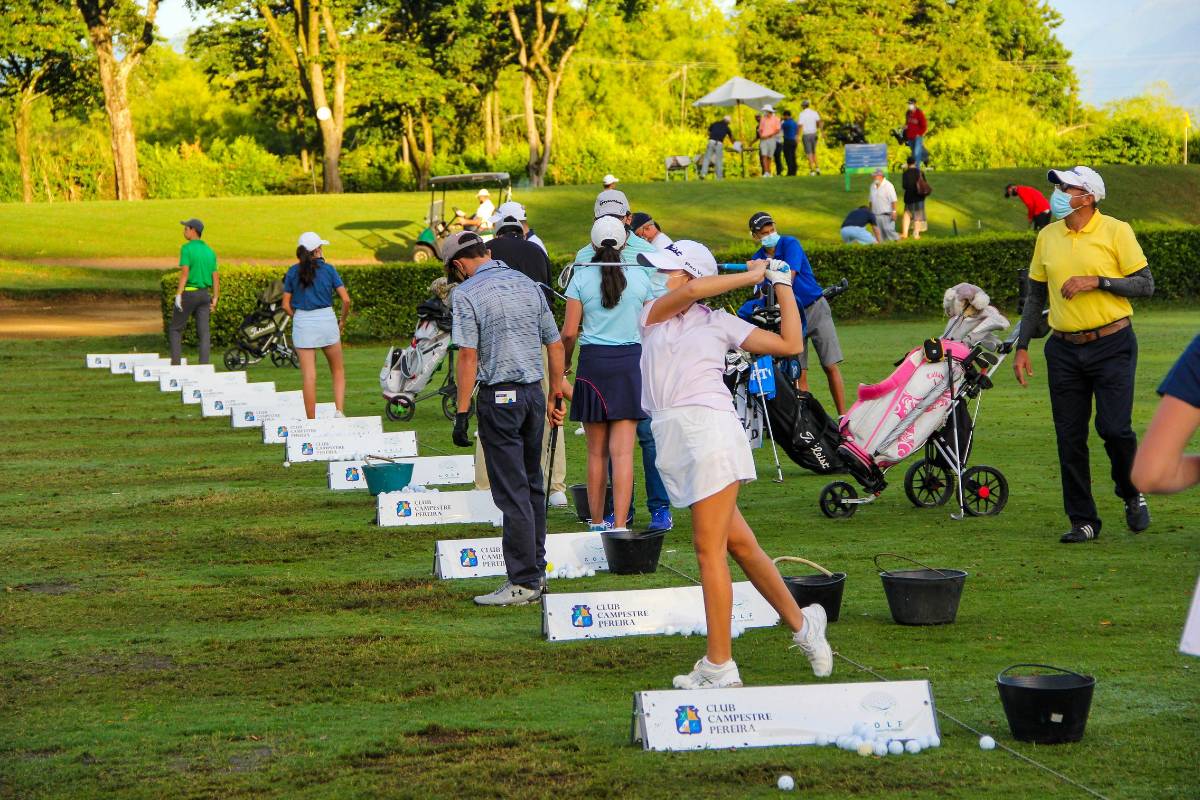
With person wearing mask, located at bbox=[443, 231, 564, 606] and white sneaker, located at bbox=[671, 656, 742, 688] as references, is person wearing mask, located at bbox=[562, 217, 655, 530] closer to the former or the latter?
person wearing mask, located at bbox=[443, 231, 564, 606]

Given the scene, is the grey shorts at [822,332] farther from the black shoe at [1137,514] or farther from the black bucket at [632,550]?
the black bucket at [632,550]

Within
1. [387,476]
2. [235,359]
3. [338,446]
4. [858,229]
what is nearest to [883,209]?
[858,229]

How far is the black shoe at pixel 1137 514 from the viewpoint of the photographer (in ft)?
33.5

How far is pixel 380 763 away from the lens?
19.4ft

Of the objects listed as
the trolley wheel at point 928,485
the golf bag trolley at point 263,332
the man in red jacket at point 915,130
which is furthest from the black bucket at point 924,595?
the man in red jacket at point 915,130

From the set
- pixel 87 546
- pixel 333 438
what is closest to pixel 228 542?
pixel 87 546

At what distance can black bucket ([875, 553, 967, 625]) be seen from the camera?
7.79 meters

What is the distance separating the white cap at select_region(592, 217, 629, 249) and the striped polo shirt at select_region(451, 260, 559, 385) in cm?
107

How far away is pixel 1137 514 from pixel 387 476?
5.41 m

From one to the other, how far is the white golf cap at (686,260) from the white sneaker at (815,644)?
4.86 feet

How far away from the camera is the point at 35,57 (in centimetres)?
5984

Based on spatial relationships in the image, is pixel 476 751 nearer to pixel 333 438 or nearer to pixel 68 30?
pixel 333 438

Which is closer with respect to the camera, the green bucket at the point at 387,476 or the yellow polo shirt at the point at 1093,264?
the yellow polo shirt at the point at 1093,264

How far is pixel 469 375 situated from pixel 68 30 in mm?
50139
